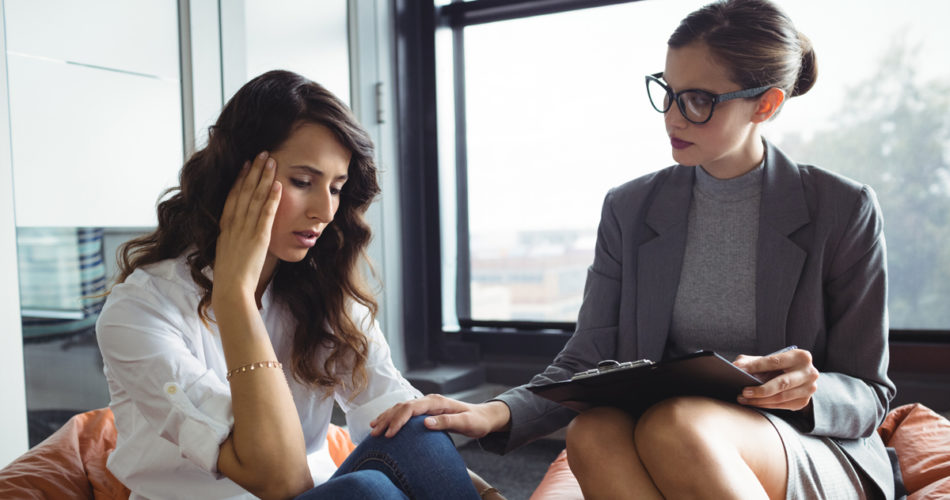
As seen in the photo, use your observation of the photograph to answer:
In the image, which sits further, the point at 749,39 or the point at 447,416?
the point at 749,39

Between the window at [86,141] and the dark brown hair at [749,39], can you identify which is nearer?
the dark brown hair at [749,39]

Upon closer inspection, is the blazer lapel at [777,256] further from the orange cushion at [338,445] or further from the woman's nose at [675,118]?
the orange cushion at [338,445]

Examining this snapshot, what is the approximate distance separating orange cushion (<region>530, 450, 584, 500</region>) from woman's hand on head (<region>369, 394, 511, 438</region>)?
251 mm

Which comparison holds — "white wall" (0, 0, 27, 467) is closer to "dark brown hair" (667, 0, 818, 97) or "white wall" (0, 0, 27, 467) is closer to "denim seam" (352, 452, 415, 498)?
"denim seam" (352, 452, 415, 498)

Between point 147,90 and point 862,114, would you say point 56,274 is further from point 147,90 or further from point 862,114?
point 862,114

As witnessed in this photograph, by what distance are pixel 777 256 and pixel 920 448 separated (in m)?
0.70

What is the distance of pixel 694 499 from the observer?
102cm

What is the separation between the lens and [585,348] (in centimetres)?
156

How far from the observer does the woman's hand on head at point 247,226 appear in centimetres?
124

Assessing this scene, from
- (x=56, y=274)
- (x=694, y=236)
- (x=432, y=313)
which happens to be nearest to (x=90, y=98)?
(x=56, y=274)

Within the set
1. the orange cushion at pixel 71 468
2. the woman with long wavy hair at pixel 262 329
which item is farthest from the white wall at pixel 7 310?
the woman with long wavy hair at pixel 262 329

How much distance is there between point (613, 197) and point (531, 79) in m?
1.80

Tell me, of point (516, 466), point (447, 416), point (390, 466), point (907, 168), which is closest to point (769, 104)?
point (447, 416)

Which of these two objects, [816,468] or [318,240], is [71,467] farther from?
[816,468]
